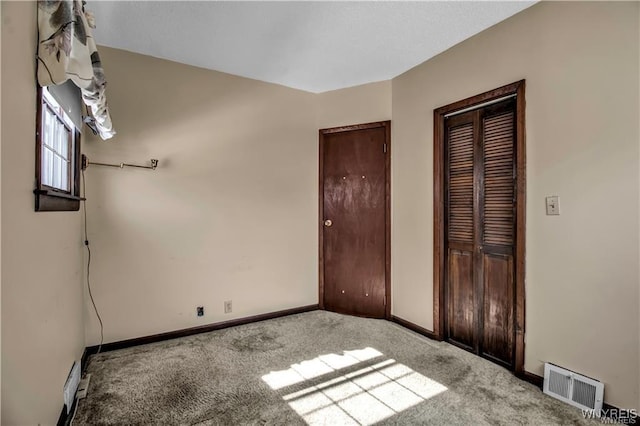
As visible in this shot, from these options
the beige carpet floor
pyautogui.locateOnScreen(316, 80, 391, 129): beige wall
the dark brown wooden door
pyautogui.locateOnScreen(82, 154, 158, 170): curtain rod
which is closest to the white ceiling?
pyautogui.locateOnScreen(316, 80, 391, 129): beige wall

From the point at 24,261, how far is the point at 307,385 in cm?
162

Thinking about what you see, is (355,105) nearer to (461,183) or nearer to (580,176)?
(461,183)

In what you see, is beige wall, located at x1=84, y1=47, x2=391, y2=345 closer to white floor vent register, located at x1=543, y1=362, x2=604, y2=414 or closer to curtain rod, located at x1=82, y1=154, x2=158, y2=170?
curtain rod, located at x1=82, y1=154, x2=158, y2=170

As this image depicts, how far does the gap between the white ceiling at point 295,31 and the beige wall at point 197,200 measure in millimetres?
296

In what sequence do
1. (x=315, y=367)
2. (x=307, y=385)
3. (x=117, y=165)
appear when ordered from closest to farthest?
(x=307, y=385) → (x=315, y=367) → (x=117, y=165)

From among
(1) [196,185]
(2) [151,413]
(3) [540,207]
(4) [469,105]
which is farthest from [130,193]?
(3) [540,207]

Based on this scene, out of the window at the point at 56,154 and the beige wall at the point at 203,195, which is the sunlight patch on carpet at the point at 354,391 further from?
the window at the point at 56,154

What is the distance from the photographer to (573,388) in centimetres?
179

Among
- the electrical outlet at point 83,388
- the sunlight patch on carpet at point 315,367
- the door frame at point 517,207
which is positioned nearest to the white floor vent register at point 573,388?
the door frame at point 517,207

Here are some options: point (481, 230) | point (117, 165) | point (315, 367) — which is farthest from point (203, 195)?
point (481, 230)

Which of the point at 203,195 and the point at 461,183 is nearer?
the point at 461,183

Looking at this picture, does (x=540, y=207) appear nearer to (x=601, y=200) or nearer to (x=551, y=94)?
(x=601, y=200)

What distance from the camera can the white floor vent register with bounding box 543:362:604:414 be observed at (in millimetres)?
1707

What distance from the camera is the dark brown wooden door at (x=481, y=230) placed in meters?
2.21
